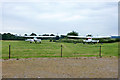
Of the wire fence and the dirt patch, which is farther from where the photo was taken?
the wire fence

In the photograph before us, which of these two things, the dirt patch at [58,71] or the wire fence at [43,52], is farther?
the wire fence at [43,52]

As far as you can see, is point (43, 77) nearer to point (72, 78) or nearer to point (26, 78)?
point (26, 78)

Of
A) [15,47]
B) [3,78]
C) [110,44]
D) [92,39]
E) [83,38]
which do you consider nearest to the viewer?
[3,78]

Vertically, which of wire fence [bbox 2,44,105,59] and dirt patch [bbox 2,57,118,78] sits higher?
wire fence [bbox 2,44,105,59]

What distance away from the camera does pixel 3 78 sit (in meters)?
5.47

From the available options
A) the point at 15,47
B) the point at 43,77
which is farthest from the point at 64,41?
the point at 43,77

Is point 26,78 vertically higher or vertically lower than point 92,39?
lower

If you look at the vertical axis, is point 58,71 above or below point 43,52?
below

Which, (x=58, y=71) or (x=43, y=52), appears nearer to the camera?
(x=58, y=71)

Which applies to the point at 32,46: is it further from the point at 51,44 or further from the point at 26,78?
the point at 26,78

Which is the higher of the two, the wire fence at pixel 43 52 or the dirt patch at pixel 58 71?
the wire fence at pixel 43 52

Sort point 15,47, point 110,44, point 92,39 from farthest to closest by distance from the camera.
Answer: point 92,39, point 110,44, point 15,47

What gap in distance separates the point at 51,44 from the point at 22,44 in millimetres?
3860

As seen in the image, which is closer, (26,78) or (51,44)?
(26,78)
